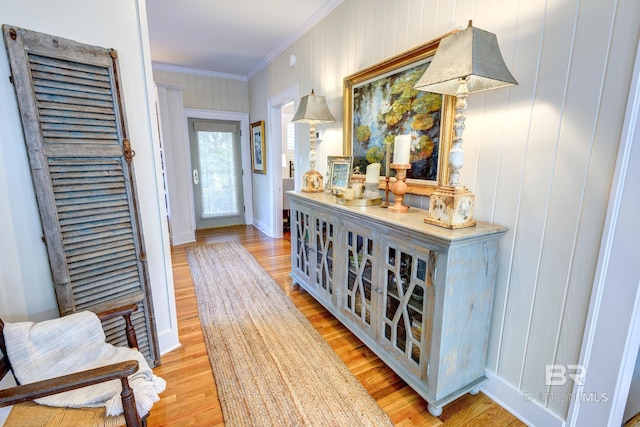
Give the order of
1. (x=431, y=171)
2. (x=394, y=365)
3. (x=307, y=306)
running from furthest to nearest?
(x=307, y=306), (x=431, y=171), (x=394, y=365)

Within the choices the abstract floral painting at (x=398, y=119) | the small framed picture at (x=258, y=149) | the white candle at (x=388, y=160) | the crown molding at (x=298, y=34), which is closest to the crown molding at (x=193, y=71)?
the crown molding at (x=298, y=34)

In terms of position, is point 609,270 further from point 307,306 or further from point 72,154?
point 72,154

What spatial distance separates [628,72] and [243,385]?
2.26m

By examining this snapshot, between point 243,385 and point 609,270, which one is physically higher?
point 609,270

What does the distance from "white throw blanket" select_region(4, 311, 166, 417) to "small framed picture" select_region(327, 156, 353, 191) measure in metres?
1.76

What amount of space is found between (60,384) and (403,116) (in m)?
2.15

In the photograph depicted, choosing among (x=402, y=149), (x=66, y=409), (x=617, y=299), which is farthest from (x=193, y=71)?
(x=617, y=299)

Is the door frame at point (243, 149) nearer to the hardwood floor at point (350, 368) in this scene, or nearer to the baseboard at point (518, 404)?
the hardwood floor at point (350, 368)

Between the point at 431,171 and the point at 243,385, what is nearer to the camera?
the point at 243,385

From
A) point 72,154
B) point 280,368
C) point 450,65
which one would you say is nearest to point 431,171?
point 450,65

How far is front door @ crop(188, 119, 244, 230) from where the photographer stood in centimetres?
503

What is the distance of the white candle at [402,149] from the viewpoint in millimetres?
1656

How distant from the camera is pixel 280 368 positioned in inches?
71.7

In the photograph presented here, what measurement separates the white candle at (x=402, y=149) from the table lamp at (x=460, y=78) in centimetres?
28
